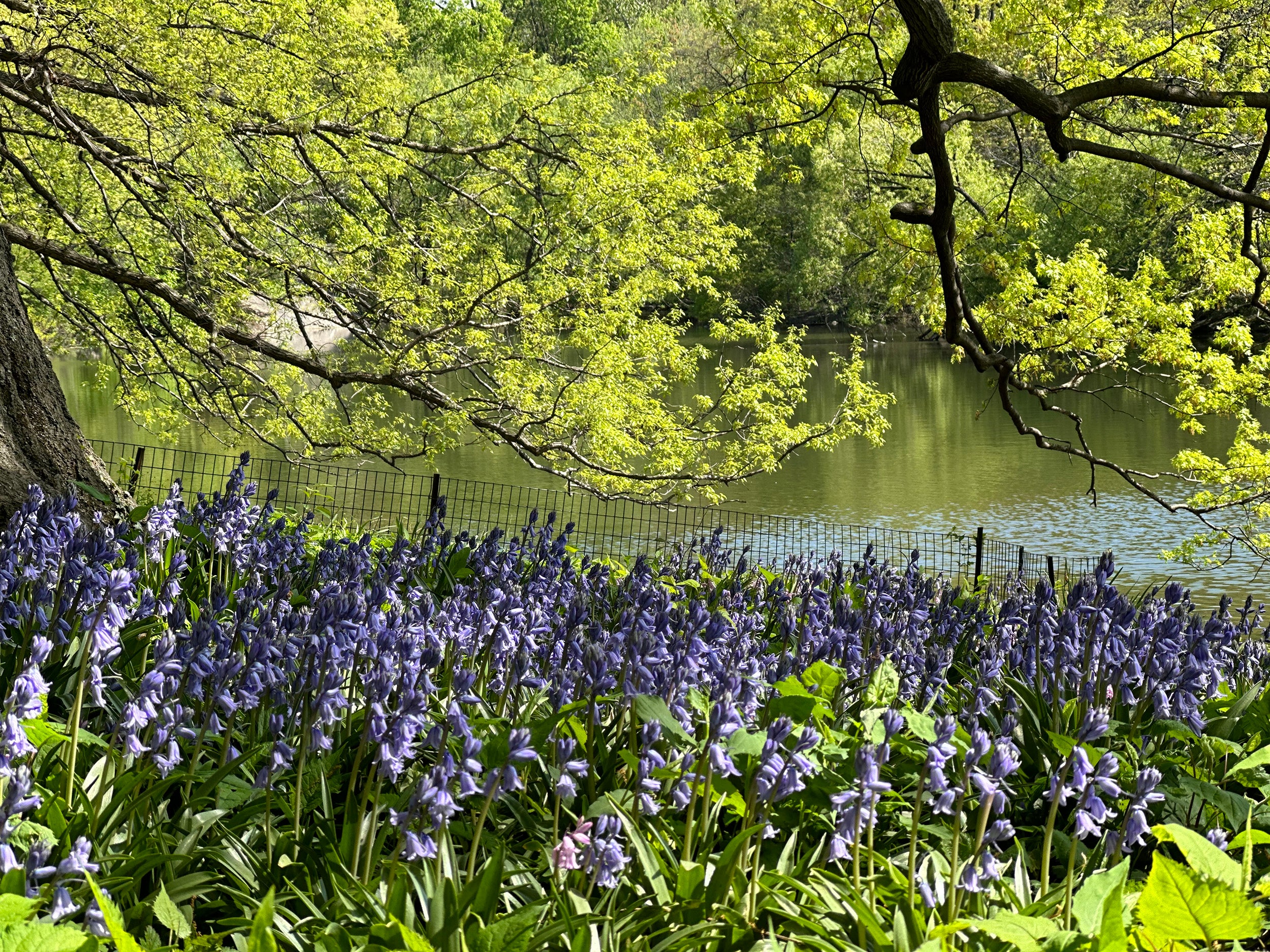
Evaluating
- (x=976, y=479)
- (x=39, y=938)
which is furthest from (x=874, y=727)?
(x=976, y=479)

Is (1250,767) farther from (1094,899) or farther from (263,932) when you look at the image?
(263,932)

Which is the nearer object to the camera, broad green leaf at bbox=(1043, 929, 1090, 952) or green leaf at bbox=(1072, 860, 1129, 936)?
broad green leaf at bbox=(1043, 929, 1090, 952)

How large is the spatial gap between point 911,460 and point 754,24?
48.7ft

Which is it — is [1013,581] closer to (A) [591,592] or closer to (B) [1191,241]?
(A) [591,592]

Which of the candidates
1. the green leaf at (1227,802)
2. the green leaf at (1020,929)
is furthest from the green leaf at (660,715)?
the green leaf at (1227,802)

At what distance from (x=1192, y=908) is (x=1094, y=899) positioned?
253 millimetres

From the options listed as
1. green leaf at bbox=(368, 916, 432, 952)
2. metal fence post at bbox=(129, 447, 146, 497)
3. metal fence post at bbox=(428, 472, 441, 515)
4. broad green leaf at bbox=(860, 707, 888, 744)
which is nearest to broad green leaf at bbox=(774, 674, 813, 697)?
broad green leaf at bbox=(860, 707, 888, 744)

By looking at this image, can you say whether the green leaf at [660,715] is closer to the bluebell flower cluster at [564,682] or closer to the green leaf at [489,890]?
the bluebell flower cluster at [564,682]

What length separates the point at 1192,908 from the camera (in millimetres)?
2389

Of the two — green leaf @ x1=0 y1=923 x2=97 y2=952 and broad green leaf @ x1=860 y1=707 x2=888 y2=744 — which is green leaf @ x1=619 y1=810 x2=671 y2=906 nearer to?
broad green leaf @ x1=860 y1=707 x2=888 y2=744

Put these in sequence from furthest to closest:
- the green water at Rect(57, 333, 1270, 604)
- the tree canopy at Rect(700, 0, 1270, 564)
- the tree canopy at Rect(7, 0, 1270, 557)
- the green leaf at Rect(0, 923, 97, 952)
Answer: the green water at Rect(57, 333, 1270, 604) → the tree canopy at Rect(7, 0, 1270, 557) → the tree canopy at Rect(700, 0, 1270, 564) → the green leaf at Rect(0, 923, 97, 952)

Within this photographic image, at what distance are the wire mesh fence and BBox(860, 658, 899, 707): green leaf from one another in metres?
7.02

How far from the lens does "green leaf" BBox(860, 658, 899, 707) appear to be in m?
4.23

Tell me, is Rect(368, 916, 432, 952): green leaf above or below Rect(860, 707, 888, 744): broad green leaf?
below
